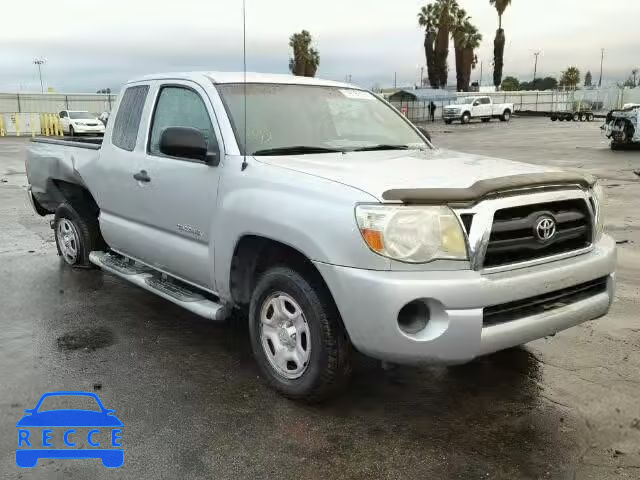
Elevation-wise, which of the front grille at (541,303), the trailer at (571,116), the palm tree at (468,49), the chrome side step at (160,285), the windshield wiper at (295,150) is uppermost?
the palm tree at (468,49)

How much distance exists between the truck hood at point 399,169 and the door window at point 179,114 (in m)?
0.68

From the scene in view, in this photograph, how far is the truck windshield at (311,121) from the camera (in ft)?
13.7

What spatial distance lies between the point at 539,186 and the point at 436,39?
61838 mm

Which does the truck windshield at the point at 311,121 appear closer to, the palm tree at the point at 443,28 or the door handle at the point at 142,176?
the door handle at the point at 142,176

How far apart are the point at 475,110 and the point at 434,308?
153ft

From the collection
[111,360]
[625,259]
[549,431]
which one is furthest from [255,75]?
[625,259]

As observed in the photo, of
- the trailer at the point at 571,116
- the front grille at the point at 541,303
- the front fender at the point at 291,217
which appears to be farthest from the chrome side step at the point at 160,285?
the trailer at the point at 571,116

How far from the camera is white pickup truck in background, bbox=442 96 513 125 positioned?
46.3 metres

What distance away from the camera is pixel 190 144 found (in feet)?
13.1

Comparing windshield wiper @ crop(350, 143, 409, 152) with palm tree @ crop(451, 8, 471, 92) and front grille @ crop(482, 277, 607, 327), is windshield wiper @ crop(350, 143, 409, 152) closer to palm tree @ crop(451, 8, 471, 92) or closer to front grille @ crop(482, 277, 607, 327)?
front grille @ crop(482, 277, 607, 327)

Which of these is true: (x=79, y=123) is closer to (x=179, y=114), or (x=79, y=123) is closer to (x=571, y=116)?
(x=179, y=114)

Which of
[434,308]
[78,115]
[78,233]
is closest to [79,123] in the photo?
[78,115]

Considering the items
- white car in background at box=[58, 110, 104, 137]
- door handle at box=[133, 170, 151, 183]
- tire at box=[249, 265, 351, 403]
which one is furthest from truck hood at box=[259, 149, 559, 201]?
white car in background at box=[58, 110, 104, 137]

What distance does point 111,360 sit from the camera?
169 inches
